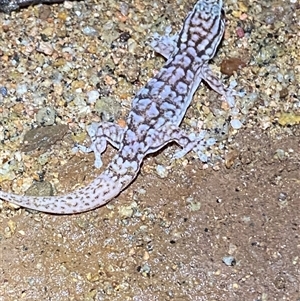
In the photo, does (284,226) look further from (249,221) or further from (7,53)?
(7,53)

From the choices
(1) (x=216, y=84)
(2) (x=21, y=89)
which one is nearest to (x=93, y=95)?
(2) (x=21, y=89)

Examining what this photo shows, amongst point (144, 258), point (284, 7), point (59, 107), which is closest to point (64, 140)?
point (59, 107)

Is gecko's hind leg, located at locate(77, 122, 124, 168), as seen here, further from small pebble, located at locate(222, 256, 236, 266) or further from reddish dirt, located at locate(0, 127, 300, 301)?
small pebble, located at locate(222, 256, 236, 266)

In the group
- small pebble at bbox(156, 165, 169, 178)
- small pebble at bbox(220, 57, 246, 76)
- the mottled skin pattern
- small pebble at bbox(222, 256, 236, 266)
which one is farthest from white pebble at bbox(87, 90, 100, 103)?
small pebble at bbox(222, 256, 236, 266)

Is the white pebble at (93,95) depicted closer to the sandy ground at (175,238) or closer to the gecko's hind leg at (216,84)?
the sandy ground at (175,238)

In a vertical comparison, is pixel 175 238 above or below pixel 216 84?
below

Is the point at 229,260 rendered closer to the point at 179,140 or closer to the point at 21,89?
the point at 179,140

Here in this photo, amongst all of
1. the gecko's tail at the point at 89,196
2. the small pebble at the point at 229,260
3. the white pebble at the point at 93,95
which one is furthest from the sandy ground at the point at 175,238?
the white pebble at the point at 93,95
